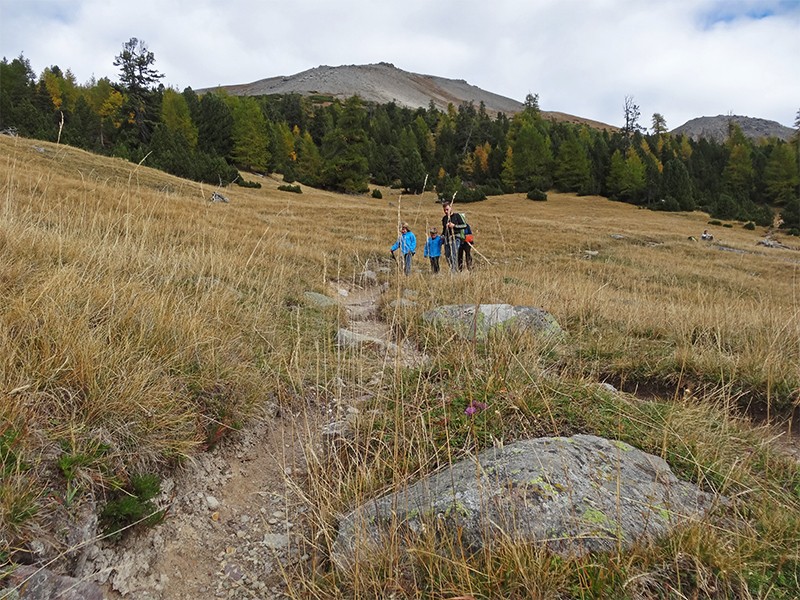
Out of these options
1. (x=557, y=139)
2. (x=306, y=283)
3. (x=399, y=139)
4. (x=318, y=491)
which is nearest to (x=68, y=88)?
(x=399, y=139)

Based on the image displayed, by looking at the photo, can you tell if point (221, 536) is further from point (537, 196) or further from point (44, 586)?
point (537, 196)

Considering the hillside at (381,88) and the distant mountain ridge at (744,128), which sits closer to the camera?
the hillside at (381,88)

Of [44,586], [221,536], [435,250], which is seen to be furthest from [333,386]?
[435,250]

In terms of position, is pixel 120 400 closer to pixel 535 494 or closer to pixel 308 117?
pixel 535 494

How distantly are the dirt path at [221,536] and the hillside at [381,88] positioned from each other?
149548mm

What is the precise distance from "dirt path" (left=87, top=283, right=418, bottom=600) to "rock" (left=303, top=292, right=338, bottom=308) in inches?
124

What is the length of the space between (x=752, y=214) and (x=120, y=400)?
62.6 meters

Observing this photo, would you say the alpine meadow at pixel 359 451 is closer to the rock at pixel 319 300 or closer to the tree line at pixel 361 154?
the rock at pixel 319 300

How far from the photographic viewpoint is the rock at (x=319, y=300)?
5922 mm

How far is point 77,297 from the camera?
275 cm

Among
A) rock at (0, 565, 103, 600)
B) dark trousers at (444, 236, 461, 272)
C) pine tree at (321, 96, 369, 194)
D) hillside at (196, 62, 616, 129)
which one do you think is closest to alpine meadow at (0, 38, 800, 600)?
rock at (0, 565, 103, 600)

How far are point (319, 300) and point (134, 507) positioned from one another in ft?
14.4

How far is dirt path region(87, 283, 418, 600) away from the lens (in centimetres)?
183

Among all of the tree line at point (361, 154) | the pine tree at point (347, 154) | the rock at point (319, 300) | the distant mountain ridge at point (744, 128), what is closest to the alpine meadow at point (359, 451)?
the rock at point (319, 300)
